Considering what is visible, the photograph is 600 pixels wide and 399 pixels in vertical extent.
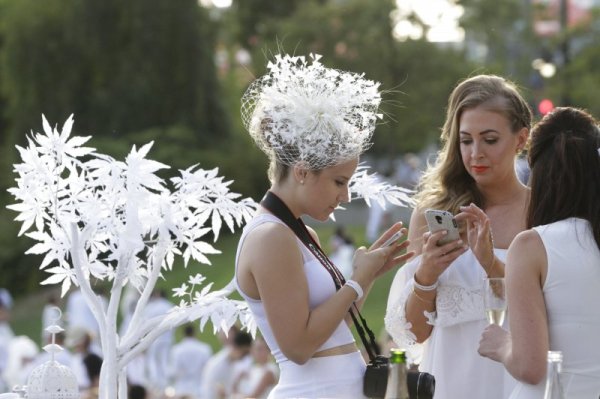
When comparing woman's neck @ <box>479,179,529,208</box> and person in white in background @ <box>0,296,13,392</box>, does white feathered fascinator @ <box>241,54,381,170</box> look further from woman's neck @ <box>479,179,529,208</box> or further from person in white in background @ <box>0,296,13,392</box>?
person in white in background @ <box>0,296,13,392</box>

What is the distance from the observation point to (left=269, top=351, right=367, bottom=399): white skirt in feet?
11.5

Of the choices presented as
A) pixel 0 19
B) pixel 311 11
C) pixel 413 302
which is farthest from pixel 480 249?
pixel 0 19

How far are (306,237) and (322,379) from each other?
42cm

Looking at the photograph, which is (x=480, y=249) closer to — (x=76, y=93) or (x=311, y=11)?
(x=311, y=11)

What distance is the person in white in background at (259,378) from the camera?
1002 centimetres

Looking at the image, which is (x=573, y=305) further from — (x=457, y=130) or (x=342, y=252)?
(x=342, y=252)

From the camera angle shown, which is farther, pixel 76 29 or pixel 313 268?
pixel 76 29

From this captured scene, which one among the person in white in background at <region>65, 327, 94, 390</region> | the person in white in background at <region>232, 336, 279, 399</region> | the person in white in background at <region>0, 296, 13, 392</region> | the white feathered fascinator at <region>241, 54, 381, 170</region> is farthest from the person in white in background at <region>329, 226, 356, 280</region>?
the white feathered fascinator at <region>241, 54, 381, 170</region>

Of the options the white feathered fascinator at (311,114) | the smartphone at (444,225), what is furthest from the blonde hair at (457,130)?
the white feathered fascinator at (311,114)

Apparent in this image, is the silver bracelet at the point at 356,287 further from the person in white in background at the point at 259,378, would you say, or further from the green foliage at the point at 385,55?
the green foliage at the point at 385,55

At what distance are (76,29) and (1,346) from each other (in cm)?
1714

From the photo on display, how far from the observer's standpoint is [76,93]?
28.6 m

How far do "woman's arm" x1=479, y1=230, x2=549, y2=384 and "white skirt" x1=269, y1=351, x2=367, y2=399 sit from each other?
53 cm

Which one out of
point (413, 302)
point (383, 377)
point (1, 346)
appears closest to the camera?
point (383, 377)
